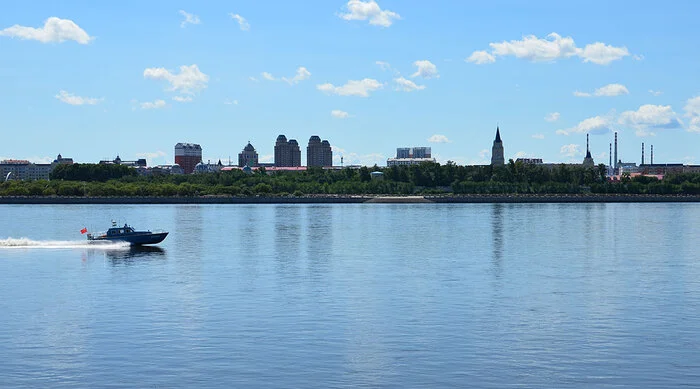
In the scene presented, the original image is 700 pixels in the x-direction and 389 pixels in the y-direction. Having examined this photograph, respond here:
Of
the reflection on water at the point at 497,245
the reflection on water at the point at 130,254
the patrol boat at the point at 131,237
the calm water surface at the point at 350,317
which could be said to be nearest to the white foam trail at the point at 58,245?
the patrol boat at the point at 131,237

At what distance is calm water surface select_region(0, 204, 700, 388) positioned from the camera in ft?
124

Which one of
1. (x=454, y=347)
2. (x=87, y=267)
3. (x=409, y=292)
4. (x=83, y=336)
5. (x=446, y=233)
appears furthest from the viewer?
(x=446, y=233)

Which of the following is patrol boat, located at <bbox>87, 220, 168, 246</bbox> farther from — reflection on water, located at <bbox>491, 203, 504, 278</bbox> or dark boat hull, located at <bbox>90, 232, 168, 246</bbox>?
reflection on water, located at <bbox>491, 203, 504, 278</bbox>

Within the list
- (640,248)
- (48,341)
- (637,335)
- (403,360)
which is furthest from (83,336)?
(640,248)

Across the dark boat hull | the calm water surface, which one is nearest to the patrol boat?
the dark boat hull

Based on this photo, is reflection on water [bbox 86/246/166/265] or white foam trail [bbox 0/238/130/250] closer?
reflection on water [bbox 86/246/166/265]

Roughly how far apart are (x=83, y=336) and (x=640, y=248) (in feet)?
221

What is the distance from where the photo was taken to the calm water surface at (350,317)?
37844mm

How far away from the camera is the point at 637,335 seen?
45031 mm

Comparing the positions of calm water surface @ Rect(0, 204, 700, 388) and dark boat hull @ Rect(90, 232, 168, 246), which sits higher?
dark boat hull @ Rect(90, 232, 168, 246)

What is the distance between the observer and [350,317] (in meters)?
50.4

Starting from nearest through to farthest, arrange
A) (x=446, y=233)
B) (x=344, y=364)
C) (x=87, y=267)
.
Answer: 1. (x=344, y=364)
2. (x=87, y=267)
3. (x=446, y=233)

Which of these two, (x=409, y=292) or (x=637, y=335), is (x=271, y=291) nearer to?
(x=409, y=292)

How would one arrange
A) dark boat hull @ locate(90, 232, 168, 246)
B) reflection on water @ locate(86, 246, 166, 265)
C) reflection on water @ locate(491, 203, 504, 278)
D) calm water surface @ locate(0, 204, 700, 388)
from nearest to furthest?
calm water surface @ locate(0, 204, 700, 388), reflection on water @ locate(491, 203, 504, 278), reflection on water @ locate(86, 246, 166, 265), dark boat hull @ locate(90, 232, 168, 246)
